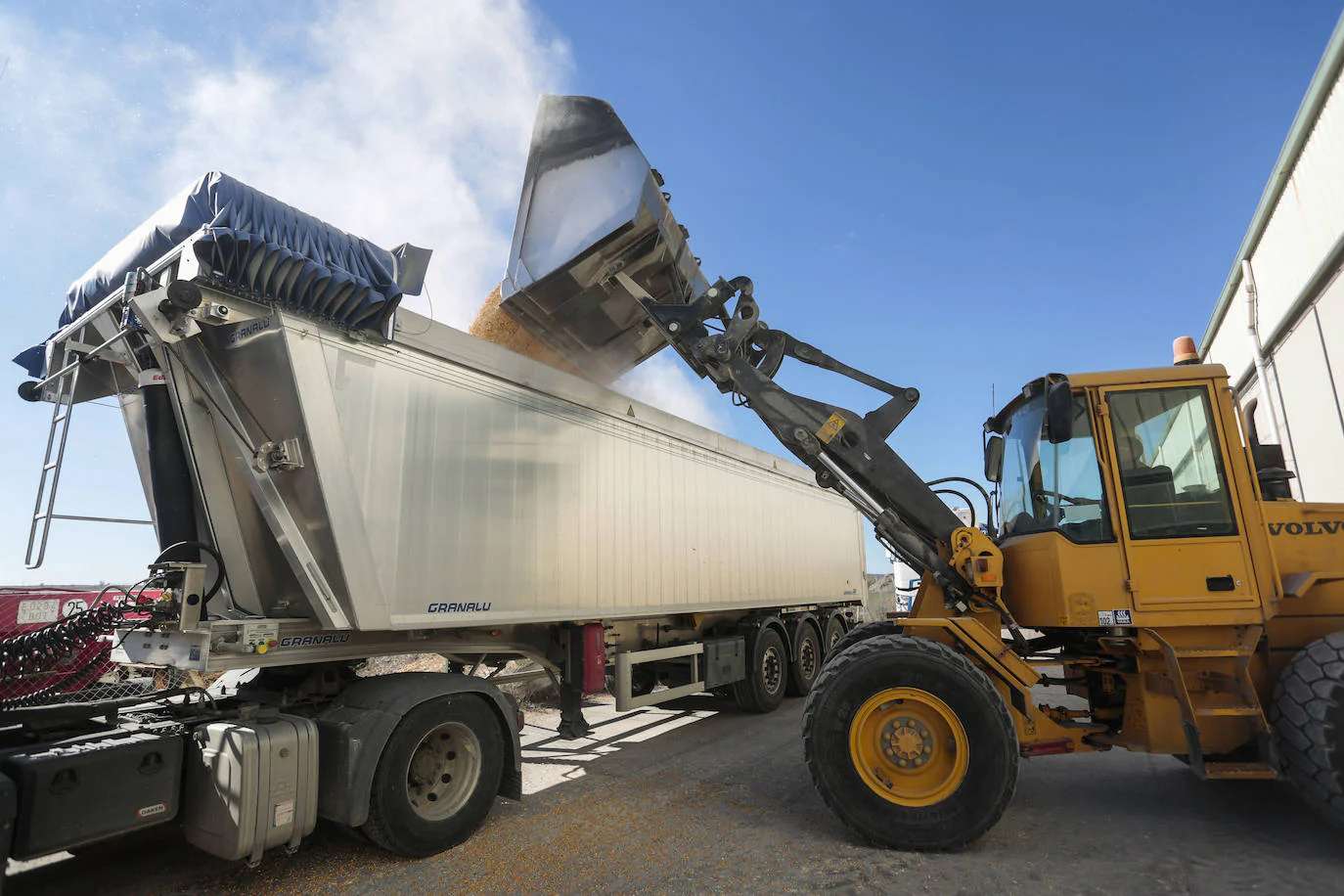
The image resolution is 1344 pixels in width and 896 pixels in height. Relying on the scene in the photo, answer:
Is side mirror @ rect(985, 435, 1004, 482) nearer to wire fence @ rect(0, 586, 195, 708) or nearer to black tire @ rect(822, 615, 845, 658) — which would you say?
black tire @ rect(822, 615, 845, 658)

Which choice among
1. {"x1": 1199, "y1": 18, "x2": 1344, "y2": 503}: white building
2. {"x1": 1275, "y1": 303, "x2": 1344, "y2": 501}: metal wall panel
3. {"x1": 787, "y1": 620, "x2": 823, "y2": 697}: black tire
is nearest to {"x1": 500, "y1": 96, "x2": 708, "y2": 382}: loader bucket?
{"x1": 787, "y1": 620, "x2": 823, "y2": 697}: black tire

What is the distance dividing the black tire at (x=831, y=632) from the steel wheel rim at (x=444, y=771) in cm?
705

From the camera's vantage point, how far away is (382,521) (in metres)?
4.30

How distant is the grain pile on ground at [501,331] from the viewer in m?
6.23

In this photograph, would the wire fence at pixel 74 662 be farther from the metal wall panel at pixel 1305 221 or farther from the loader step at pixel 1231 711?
the metal wall panel at pixel 1305 221

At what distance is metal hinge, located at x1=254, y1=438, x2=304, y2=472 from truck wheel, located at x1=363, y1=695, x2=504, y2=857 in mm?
1681

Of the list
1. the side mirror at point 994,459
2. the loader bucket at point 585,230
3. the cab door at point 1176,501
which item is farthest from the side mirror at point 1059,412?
the loader bucket at point 585,230

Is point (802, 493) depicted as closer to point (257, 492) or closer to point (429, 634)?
point (429, 634)

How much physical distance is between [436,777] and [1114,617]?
4.51m

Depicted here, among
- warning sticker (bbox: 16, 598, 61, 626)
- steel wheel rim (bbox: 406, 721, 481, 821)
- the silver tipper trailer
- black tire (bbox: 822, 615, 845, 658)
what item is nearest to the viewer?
the silver tipper trailer

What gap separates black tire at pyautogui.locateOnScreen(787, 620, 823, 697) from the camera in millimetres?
9844

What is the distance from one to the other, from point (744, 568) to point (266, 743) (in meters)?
5.75

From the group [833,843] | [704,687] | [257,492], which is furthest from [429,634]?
[704,687]

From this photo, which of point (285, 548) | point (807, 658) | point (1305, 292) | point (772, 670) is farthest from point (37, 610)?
point (1305, 292)
